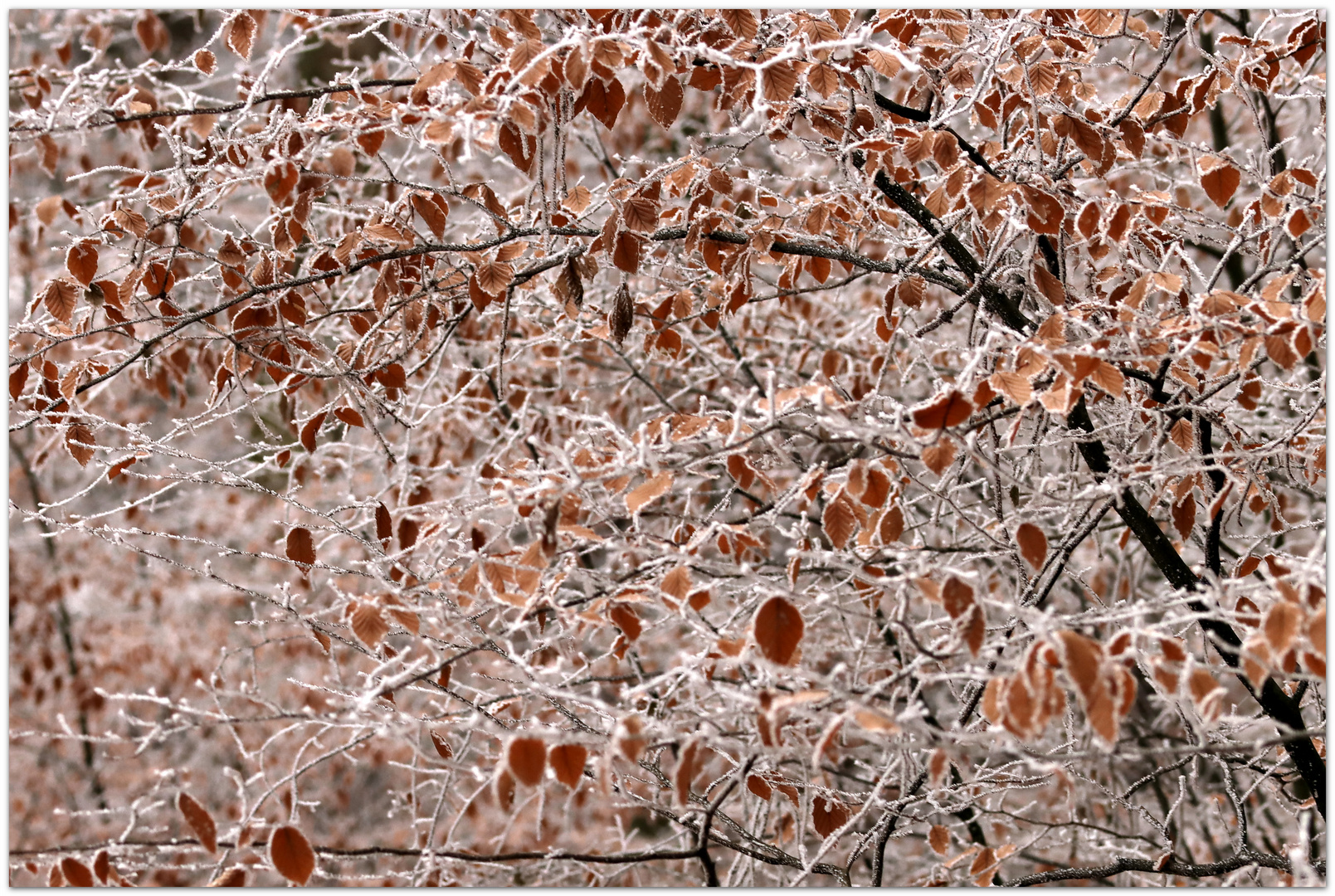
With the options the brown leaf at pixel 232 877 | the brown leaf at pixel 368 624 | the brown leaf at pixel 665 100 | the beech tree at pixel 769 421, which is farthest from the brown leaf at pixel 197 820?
Answer: the brown leaf at pixel 665 100

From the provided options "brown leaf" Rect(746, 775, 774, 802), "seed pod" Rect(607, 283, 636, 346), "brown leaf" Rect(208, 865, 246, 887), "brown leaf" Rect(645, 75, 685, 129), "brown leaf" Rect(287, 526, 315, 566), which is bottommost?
"brown leaf" Rect(746, 775, 774, 802)

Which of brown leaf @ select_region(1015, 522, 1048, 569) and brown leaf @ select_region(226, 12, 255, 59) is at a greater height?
brown leaf @ select_region(226, 12, 255, 59)

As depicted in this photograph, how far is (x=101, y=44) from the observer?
2.65 meters

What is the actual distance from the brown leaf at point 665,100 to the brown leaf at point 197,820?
3.43 feet

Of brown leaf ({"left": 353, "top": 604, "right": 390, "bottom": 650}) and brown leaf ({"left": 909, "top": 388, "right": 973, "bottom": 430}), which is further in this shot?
brown leaf ({"left": 353, "top": 604, "right": 390, "bottom": 650})

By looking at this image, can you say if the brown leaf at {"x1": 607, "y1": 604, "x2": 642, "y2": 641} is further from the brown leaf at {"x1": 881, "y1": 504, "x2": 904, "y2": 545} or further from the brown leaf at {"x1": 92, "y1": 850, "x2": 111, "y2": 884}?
the brown leaf at {"x1": 92, "y1": 850, "x2": 111, "y2": 884}

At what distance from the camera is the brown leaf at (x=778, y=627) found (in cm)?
111

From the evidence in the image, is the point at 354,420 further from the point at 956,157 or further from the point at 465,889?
the point at 956,157

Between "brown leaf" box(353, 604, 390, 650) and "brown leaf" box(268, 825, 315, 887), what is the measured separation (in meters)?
0.23

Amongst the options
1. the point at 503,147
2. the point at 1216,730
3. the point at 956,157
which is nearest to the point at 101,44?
the point at 503,147

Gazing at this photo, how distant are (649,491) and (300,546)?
718 millimetres

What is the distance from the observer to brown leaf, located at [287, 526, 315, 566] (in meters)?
1.62

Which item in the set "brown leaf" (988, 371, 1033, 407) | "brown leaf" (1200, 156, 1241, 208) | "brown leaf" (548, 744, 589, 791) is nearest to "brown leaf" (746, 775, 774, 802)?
"brown leaf" (548, 744, 589, 791)

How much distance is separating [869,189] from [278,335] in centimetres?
104
